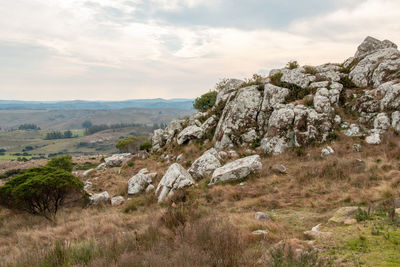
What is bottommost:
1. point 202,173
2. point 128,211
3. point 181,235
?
point 128,211

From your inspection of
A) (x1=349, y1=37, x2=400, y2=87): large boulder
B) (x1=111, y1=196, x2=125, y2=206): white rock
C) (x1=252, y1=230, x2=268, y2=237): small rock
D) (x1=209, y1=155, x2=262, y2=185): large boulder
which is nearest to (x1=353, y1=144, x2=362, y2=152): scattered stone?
(x1=209, y1=155, x2=262, y2=185): large boulder

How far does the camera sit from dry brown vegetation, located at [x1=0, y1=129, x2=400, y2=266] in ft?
14.8

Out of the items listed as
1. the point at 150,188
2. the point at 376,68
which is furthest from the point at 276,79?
the point at 150,188

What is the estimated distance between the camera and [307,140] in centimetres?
1509

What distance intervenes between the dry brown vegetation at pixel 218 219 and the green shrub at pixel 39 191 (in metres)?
0.62

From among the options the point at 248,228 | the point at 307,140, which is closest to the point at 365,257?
the point at 248,228

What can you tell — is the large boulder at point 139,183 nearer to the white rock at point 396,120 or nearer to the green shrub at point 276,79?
the green shrub at point 276,79

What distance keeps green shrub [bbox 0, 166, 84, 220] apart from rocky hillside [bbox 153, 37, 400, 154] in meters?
11.0

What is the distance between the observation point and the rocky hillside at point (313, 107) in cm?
1511

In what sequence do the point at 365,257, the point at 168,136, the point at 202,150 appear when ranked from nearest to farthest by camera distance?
the point at 365,257, the point at 202,150, the point at 168,136

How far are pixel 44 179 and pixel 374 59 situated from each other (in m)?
24.8

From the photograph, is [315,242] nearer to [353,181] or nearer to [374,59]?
[353,181]

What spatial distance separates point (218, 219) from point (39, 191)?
10255 mm

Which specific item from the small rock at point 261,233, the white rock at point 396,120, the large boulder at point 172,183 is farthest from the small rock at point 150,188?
the white rock at point 396,120
